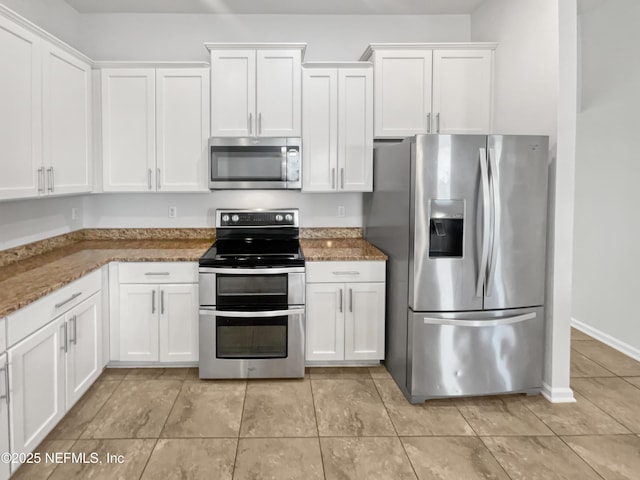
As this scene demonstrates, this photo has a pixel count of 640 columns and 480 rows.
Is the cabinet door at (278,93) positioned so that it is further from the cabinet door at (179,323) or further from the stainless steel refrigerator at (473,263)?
the cabinet door at (179,323)

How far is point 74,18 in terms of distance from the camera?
4.05 m

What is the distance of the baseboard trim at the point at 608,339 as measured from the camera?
392 cm

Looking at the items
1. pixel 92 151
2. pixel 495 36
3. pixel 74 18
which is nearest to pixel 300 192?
pixel 92 151

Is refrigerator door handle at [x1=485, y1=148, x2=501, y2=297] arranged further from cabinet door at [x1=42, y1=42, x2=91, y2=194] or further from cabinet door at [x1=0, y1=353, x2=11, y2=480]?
cabinet door at [x1=42, y1=42, x2=91, y2=194]

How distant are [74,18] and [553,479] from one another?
4.54 meters

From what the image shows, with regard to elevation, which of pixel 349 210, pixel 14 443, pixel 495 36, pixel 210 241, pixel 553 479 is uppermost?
pixel 495 36

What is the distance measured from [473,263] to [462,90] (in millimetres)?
1522

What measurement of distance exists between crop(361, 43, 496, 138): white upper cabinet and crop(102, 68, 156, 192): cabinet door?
1.73 metres

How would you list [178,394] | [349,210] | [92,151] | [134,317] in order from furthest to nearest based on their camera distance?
[349,210] → [92,151] → [134,317] → [178,394]

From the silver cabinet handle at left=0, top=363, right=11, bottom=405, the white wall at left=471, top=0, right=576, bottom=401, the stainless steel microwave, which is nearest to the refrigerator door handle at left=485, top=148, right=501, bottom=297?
the white wall at left=471, top=0, right=576, bottom=401

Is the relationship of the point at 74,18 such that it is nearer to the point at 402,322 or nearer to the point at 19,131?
the point at 19,131

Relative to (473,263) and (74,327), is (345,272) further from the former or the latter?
(74,327)

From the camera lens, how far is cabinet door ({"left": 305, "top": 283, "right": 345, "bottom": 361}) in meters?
3.59

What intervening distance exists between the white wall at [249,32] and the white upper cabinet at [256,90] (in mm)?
520
